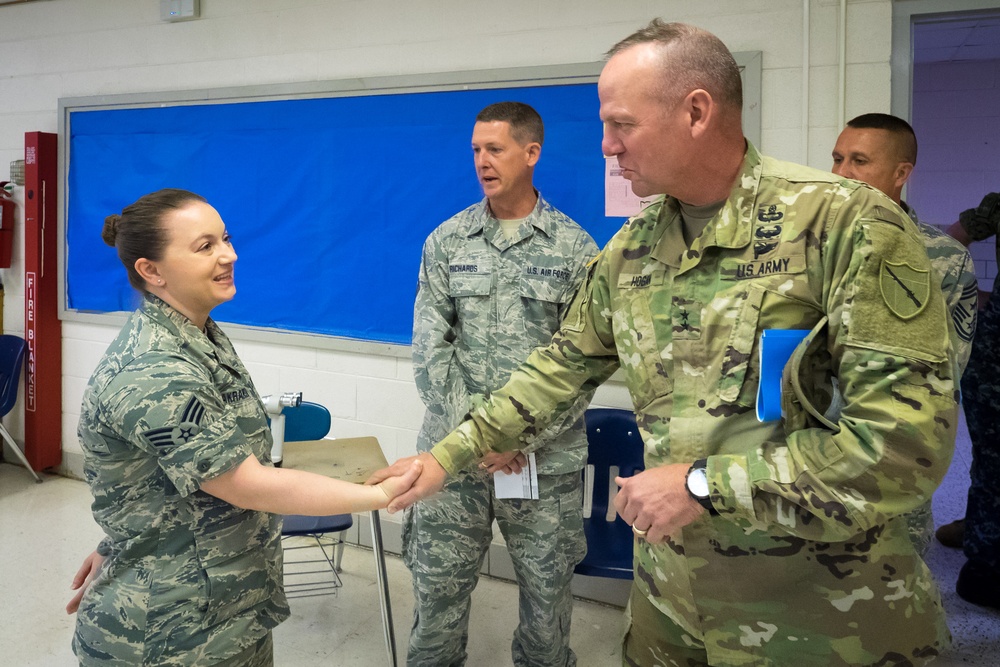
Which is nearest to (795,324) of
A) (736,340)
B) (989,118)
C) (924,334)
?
(736,340)

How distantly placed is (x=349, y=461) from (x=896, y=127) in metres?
2.03

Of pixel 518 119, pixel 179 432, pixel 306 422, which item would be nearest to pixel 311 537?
pixel 306 422

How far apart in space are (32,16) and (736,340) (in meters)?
4.89

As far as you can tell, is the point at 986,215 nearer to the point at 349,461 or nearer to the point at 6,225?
the point at 349,461

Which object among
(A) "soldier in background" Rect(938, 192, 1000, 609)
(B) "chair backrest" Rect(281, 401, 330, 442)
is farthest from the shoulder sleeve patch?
(A) "soldier in background" Rect(938, 192, 1000, 609)

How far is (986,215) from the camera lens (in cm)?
337

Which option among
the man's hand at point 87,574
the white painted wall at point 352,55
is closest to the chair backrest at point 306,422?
the white painted wall at point 352,55

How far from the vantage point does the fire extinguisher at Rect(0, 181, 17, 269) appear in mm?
4590

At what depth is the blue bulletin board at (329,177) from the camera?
3.24m

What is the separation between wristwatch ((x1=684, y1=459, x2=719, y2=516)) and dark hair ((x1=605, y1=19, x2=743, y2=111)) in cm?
61

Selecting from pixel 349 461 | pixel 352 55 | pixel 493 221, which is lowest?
pixel 349 461

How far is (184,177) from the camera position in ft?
13.7

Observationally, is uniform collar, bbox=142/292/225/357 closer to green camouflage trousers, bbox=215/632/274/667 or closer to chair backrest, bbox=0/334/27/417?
green camouflage trousers, bbox=215/632/274/667

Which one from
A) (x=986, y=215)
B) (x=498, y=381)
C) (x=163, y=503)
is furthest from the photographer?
(x=986, y=215)
